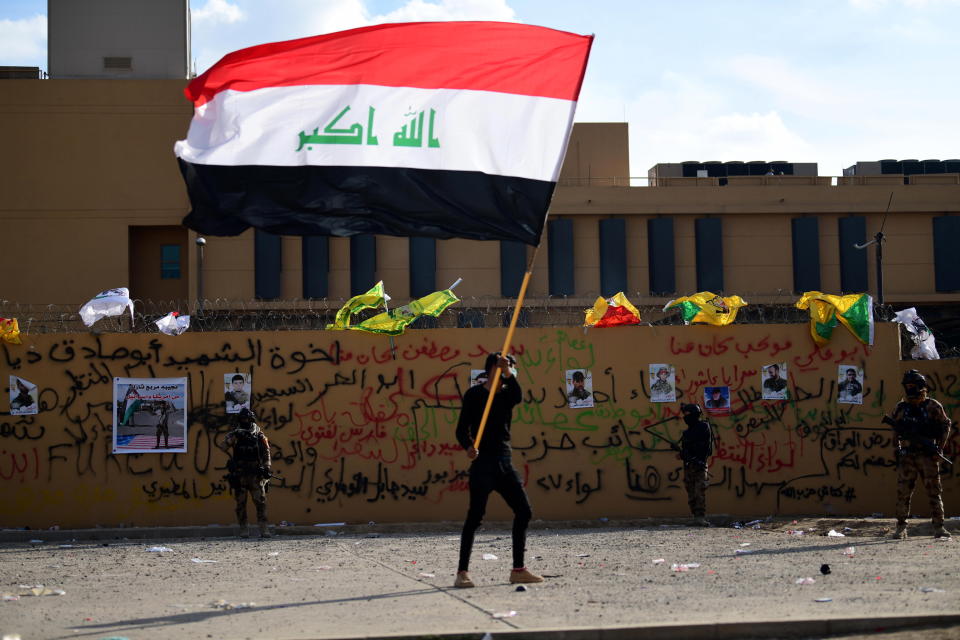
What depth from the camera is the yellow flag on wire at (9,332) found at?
13.6 meters

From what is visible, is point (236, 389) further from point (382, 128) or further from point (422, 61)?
point (422, 61)

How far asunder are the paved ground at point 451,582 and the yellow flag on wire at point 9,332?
9.04 ft

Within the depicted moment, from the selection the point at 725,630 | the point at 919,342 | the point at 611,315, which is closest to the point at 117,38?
the point at 611,315

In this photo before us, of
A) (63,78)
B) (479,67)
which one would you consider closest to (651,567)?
(479,67)

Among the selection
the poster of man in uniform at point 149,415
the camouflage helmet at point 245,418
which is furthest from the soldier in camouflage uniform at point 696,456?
the poster of man in uniform at point 149,415

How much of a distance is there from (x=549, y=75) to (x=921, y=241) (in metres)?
38.4

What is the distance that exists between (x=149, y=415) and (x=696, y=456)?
252 inches

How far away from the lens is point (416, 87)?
8320 millimetres

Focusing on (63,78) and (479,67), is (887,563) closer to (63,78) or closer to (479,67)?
(479,67)

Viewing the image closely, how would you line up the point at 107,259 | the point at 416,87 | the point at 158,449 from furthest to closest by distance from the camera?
1. the point at 107,259
2. the point at 158,449
3. the point at 416,87

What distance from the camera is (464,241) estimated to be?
4222 centimetres

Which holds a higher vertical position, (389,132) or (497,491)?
(389,132)

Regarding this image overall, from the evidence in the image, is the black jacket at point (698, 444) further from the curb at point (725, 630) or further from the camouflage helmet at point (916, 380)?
the curb at point (725, 630)

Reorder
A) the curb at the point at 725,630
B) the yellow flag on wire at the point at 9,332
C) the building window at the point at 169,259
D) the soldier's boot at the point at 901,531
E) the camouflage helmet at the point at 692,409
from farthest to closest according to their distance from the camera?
the building window at the point at 169,259 < the yellow flag on wire at the point at 9,332 < the camouflage helmet at the point at 692,409 < the soldier's boot at the point at 901,531 < the curb at the point at 725,630
